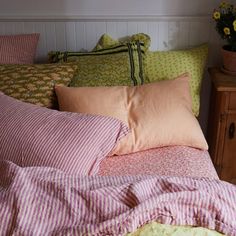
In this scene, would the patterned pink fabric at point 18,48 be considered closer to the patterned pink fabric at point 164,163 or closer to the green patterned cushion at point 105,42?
the green patterned cushion at point 105,42

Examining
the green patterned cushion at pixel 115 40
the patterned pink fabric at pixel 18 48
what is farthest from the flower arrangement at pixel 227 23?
the patterned pink fabric at pixel 18 48

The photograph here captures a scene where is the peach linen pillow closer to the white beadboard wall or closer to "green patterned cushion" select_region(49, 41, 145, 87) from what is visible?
"green patterned cushion" select_region(49, 41, 145, 87)

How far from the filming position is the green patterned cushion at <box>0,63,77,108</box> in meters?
1.65

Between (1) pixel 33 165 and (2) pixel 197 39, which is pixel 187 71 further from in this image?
(1) pixel 33 165

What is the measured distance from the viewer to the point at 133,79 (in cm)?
182

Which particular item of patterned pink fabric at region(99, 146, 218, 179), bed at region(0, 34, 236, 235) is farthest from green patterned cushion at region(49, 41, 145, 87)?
patterned pink fabric at region(99, 146, 218, 179)

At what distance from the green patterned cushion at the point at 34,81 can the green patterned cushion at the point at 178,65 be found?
1.51 ft

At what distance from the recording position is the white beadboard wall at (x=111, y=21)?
2092mm

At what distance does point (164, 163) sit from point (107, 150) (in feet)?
0.81

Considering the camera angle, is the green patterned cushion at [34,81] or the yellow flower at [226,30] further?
the yellow flower at [226,30]

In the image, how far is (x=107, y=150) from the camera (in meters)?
1.43

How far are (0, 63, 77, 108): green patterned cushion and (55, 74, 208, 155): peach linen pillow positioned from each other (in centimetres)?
6

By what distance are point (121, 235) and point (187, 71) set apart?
119 cm

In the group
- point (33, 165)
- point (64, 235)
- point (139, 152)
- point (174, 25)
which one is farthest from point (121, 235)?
point (174, 25)
